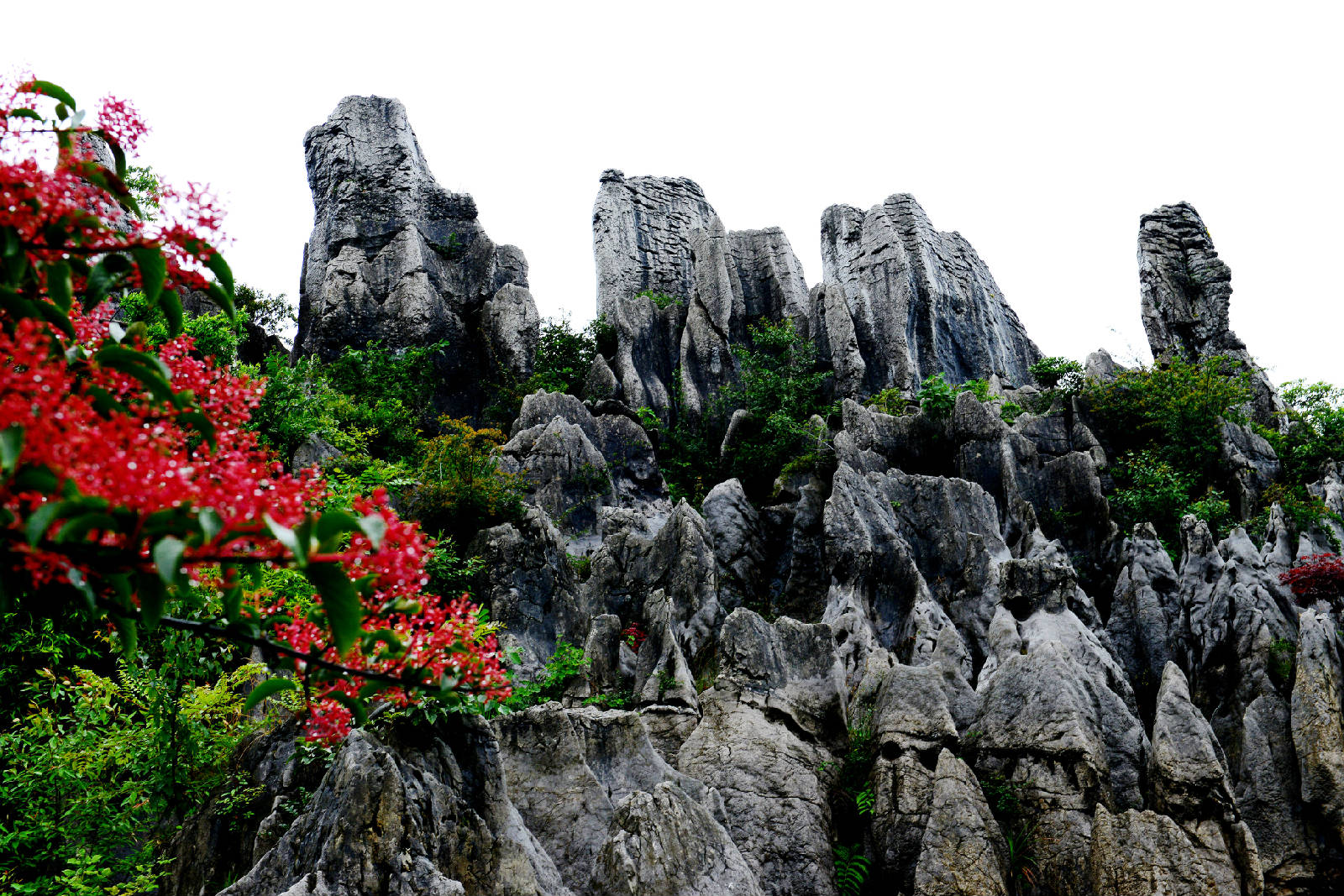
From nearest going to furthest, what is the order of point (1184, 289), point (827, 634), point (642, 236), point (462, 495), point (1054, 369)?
point (827, 634) < point (462, 495) < point (1054, 369) < point (1184, 289) < point (642, 236)

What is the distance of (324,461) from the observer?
681 inches

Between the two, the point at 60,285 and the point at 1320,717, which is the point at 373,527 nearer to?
the point at 60,285

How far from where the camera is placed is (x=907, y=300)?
103ft

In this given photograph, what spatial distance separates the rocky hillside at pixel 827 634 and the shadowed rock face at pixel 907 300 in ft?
0.56

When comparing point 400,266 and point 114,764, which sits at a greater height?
point 400,266

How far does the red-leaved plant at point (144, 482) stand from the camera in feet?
7.16

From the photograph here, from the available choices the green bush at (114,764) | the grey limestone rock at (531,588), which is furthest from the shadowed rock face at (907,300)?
the green bush at (114,764)

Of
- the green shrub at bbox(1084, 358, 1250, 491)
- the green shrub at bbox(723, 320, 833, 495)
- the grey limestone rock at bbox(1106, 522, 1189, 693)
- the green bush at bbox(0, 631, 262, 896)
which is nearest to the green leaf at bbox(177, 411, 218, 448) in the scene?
the green bush at bbox(0, 631, 262, 896)

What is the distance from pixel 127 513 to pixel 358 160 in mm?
32311

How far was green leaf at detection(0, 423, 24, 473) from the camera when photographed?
6.58ft

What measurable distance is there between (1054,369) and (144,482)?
29596 mm

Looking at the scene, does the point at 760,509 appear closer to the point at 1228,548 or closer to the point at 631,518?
the point at 631,518

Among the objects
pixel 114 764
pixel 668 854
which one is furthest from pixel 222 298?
pixel 114 764

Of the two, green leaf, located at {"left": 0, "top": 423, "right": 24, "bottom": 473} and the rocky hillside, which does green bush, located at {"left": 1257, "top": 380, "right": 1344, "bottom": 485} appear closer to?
the rocky hillside
